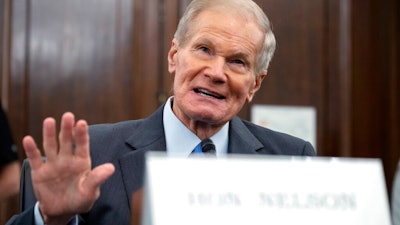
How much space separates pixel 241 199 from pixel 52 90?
2390mm

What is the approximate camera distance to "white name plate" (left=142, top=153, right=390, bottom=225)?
846mm

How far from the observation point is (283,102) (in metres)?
3.46

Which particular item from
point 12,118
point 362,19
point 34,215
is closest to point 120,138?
point 34,215

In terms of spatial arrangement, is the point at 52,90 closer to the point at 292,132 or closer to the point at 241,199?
the point at 292,132

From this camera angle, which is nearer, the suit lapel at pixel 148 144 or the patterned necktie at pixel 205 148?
the suit lapel at pixel 148 144

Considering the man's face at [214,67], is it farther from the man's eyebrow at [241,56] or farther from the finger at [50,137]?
the finger at [50,137]

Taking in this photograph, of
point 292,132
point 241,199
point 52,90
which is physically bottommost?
point 292,132

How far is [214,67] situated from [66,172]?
58 centimetres

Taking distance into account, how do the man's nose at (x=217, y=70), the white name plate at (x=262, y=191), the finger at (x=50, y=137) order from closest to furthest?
1. the white name plate at (x=262, y=191)
2. the finger at (x=50, y=137)
3. the man's nose at (x=217, y=70)

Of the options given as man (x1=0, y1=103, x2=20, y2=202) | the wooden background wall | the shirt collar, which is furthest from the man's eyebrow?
the wooden background wall

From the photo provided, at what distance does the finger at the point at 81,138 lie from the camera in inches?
41.4

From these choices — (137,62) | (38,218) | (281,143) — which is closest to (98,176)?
(38,218)

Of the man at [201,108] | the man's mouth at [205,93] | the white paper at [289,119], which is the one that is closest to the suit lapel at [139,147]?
the man at [201,108]

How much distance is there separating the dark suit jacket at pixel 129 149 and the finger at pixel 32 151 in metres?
0.20
